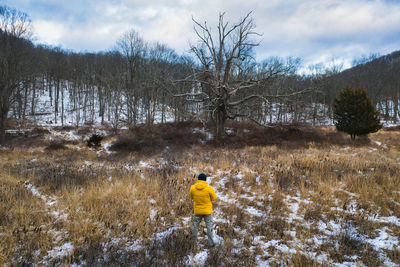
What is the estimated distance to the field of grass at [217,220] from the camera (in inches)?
117

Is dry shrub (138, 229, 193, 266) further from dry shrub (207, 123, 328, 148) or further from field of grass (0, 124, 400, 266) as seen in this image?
dry shrub (207, 123, 328, 148)

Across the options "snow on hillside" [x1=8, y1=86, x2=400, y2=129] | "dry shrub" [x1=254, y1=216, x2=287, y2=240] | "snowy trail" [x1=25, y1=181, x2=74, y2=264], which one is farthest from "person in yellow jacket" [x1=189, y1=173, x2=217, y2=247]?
"snow on hillside" [x1=8, y1=86, x2=400, y2=129]

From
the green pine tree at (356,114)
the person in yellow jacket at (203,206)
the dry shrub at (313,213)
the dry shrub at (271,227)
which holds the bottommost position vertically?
the dry shrub at (271,227)

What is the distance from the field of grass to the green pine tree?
8.84m

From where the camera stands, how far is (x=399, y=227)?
3.69m

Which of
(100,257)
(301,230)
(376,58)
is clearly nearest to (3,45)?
(100,257)

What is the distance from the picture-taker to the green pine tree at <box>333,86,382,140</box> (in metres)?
13.7

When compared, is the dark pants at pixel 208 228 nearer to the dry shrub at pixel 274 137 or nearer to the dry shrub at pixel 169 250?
the dry shrub at pixel 169 250

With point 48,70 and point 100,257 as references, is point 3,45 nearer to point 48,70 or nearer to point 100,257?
point 100,257

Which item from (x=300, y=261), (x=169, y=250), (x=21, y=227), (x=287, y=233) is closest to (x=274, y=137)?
(x=287, y=233)

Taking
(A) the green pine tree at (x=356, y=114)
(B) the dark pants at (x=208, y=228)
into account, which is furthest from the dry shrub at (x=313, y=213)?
(A) the green pine tree at (x=356, y=114)

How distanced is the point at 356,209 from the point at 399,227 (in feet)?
2.31

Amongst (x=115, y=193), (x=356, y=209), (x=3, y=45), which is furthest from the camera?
(x=3, y=45)

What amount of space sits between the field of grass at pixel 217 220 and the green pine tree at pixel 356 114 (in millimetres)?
8836
